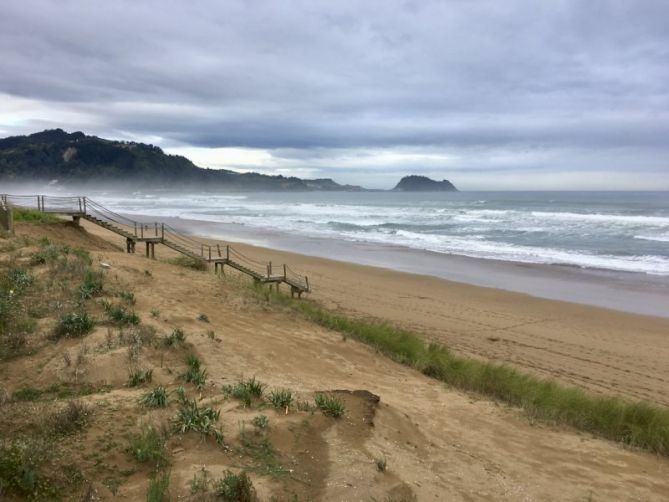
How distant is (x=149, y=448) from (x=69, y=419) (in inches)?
33.7

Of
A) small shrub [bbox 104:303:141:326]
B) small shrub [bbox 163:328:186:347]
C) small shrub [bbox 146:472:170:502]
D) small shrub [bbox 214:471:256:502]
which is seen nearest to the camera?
small shrub [bbox 146:472:170:502]

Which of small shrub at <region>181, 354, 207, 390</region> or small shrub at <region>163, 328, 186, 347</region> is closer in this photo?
small shrub at <region>181, 354, 207, 390</region>

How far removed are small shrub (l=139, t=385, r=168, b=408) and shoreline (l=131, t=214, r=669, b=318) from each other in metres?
15.5

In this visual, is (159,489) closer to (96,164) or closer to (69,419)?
(69,419)

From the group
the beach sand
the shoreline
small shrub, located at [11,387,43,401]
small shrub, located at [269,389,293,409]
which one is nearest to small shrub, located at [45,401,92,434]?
the beach sand

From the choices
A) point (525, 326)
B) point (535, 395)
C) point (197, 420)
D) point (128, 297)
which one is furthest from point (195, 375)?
point (525, 326)

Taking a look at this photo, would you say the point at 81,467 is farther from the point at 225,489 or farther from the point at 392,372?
the point at 392,372

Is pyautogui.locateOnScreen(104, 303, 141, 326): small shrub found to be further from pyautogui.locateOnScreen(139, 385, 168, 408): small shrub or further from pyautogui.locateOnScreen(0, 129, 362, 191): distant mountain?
pyautogui.locateOnScreen(0, 129, 362, 191): distant mountain

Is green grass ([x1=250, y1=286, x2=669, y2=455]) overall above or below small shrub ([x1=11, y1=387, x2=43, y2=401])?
below

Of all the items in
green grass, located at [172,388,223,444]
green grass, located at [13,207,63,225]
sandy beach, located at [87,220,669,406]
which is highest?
green grass, located at [13,207,63,225]

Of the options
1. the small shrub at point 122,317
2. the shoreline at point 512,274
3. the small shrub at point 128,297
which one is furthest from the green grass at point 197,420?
the shoreline at point 512,274

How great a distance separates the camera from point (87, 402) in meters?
5.02

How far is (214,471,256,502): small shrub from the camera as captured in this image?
3.66 m

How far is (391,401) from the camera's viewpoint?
6672mm
